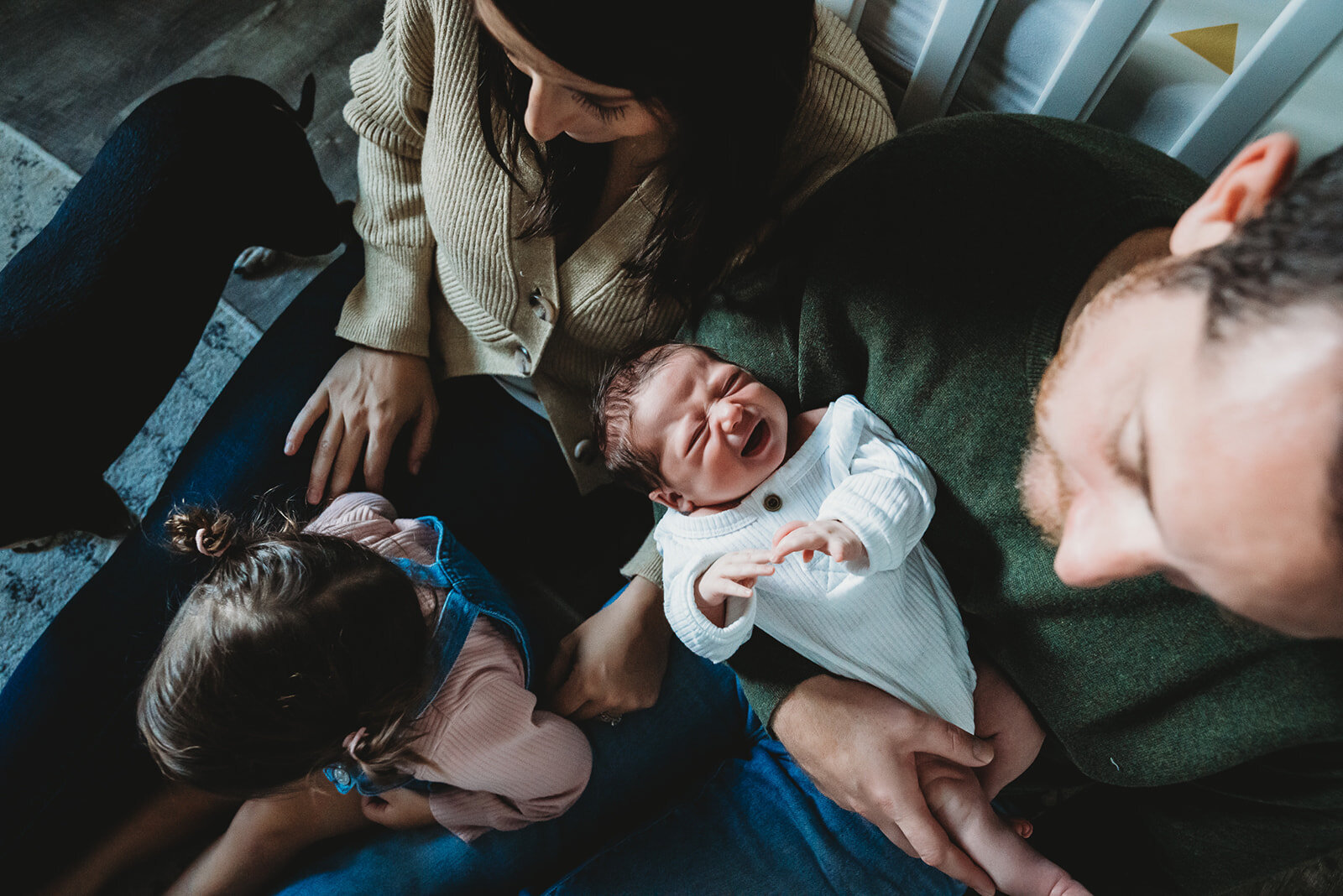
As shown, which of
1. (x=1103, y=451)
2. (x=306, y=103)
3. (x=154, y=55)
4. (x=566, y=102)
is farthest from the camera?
(x=154, y=55)

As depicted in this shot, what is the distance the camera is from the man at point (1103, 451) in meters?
0.41

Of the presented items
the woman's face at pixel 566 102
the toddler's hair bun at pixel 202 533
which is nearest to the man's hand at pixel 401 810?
the toddler's hair bun at pixel 202 533

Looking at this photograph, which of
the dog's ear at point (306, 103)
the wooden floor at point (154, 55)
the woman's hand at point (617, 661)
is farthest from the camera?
the wooden floor at point (154, 55)

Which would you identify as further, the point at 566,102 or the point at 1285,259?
the point at 566,102

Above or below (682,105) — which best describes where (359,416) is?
below

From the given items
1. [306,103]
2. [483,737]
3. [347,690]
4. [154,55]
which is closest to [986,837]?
[483,737]

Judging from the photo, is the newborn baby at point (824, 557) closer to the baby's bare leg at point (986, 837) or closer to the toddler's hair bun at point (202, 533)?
the baby's bare leg at point (986, 837)

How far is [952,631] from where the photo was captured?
0.89 metres

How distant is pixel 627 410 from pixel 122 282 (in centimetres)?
73

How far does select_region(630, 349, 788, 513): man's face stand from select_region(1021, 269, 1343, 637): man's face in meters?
0.39

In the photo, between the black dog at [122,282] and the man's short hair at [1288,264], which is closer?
the man's short hair at [1288,264]

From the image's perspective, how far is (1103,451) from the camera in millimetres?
522

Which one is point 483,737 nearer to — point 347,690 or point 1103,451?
point 347,690

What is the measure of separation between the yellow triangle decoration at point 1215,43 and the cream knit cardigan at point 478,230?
318 mm
